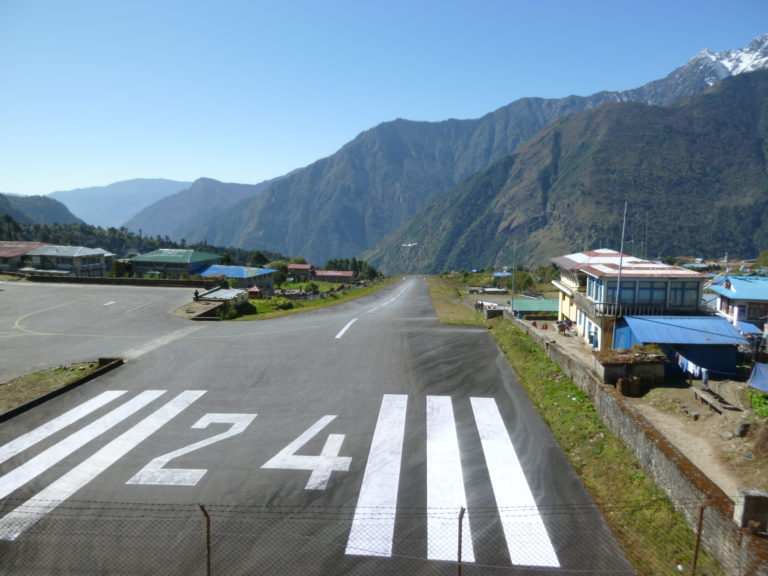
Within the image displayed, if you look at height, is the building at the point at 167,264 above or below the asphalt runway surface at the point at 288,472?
above

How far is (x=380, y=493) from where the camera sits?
12.9 m

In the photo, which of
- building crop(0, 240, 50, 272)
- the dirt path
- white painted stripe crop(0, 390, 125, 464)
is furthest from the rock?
building crop(0, 240, 50, 272)

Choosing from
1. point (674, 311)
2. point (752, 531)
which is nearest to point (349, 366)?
point (752, 531)

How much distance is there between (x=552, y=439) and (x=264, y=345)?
735 inches

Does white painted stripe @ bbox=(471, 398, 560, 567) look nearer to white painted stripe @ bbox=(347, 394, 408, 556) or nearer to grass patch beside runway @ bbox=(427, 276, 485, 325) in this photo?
white painted stripe @ bbox=(347, 394, 408, 556)

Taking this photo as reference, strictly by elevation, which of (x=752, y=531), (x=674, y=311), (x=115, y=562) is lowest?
(x=115, y=562)

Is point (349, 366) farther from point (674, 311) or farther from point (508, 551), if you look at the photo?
point (674, 311)

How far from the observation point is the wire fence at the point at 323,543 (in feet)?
33.4

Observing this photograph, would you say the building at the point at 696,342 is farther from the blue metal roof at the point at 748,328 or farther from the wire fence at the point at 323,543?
the wire fence at the point at 323,543

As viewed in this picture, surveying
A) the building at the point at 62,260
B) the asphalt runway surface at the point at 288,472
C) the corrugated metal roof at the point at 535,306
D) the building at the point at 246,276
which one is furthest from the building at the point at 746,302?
the building at the point at 62,260

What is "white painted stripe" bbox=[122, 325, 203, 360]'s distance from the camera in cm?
2584

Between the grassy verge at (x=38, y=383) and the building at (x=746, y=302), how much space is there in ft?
152

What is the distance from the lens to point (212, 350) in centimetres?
2697

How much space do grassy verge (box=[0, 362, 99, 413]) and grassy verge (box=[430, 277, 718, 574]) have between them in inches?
880
